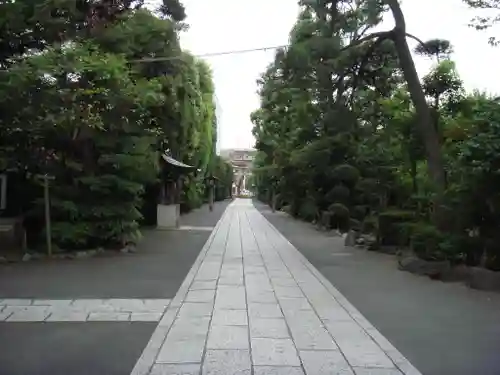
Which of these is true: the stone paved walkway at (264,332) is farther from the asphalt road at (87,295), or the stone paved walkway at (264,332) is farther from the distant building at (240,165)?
the distant building at (240,165)

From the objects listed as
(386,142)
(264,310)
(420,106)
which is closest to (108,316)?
(264,310)

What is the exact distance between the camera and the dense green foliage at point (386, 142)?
9.75m

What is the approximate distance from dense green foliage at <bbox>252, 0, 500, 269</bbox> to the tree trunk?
0.05 meters

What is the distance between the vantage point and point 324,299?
8.43 meters

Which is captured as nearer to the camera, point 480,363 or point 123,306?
point 480,363

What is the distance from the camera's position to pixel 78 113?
40.4 ft

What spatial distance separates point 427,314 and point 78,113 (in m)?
8.19

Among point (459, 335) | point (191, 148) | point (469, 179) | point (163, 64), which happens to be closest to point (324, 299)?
point (459, 335)

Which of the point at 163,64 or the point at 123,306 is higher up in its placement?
the point at 163,64

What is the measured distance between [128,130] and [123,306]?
656cm

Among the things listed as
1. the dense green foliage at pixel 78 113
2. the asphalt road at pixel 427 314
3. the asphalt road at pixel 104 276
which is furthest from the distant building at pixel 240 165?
the asphalt road at pixel 427 314

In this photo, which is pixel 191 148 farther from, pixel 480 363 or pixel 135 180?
pixel 480 363

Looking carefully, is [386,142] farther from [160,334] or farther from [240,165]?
[240,165]

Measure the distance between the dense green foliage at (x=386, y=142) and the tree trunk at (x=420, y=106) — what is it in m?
0.05
